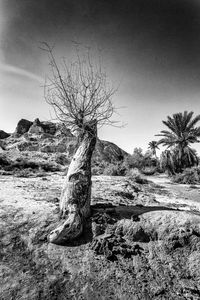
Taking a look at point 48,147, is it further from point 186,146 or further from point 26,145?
point 186,146

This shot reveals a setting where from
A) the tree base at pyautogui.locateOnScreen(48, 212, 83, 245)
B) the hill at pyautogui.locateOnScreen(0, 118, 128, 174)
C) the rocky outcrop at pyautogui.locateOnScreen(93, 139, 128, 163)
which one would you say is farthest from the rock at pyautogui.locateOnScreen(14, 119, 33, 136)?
the tree base at pyautogui.locateOnScreen(48, 212, 83, 245)

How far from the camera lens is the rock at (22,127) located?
44.6m

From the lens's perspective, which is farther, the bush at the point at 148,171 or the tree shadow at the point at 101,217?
the bush at the point at 148,171

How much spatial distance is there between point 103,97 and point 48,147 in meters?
29.1

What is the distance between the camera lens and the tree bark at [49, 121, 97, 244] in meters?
2.72

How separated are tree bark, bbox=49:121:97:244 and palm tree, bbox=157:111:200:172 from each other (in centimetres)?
1807

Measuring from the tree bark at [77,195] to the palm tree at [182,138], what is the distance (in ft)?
59.3

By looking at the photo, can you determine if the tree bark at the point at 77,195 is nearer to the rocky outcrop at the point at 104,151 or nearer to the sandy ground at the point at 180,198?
the rocky outcrop at the point at 104,151

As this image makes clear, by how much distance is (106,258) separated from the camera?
2395 mm

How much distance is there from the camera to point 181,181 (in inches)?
608

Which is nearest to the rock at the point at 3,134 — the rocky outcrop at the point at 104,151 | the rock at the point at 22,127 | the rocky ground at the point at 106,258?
the rock at the point at 22,127

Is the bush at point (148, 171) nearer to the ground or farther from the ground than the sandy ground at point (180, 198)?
farther from the ground

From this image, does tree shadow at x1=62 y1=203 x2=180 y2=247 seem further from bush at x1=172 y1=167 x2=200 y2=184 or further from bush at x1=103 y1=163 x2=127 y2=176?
bush at x1=172 y1=167 x2=200 y2=184

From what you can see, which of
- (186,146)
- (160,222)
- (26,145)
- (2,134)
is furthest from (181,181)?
(2,134)
